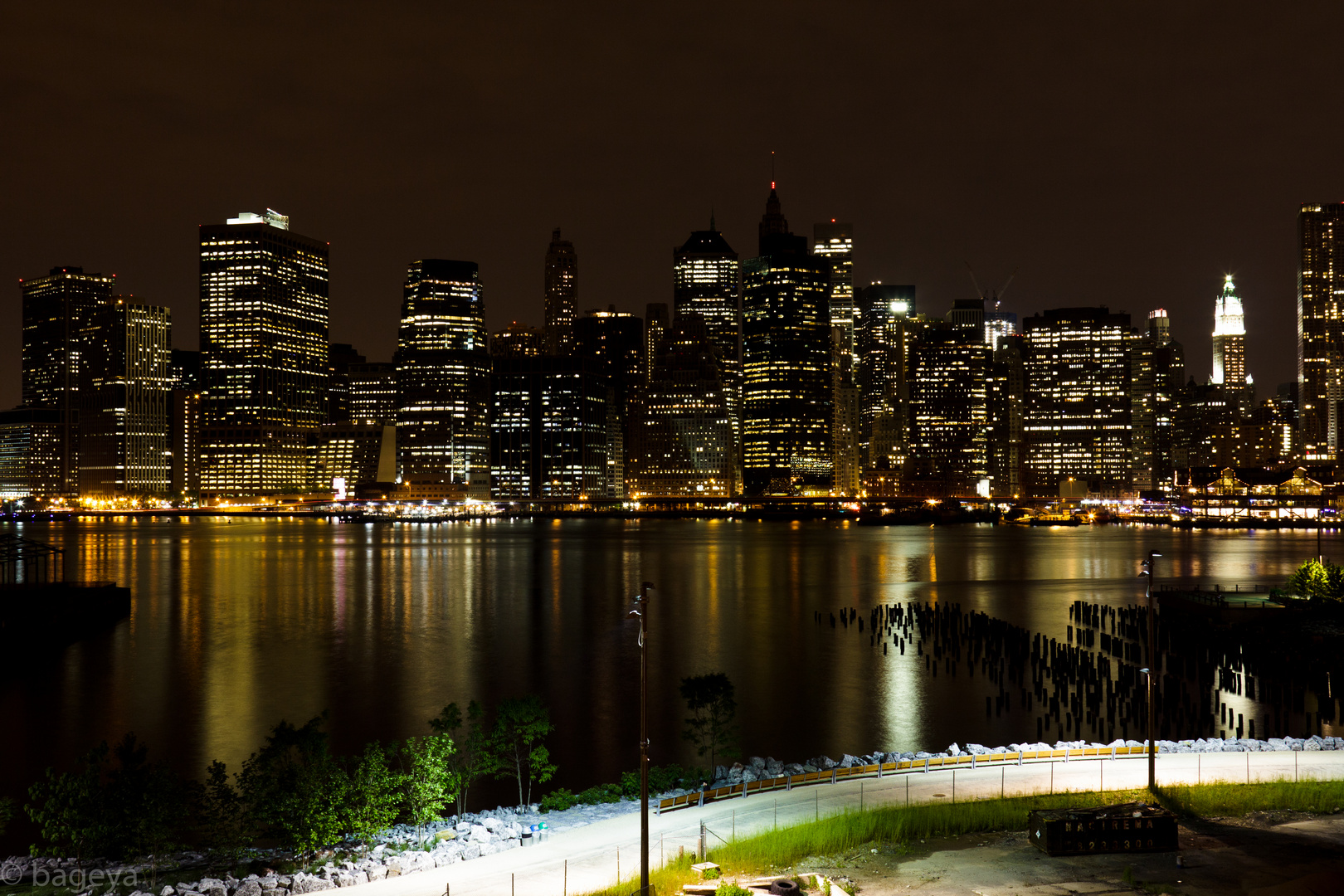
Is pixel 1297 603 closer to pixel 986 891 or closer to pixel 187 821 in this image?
pixel 986 891

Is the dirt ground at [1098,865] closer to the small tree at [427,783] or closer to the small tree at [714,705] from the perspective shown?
the small tree at [427,783]

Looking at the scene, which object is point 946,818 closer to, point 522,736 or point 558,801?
point 558,801

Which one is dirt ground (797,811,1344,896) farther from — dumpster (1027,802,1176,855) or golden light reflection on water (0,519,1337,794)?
golden light reflection on water (0,519,1337,794)

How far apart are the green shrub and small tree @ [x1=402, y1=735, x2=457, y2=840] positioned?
2.83 meters

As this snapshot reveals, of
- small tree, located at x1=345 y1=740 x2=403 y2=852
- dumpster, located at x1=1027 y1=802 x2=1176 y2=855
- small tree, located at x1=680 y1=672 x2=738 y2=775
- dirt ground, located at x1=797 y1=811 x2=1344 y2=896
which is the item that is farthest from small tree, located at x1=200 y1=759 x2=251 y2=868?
dumpster, located at x1=1027 y1=802 x2=1176 y2=855

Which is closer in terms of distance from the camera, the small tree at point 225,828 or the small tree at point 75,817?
the small tree at point 75,817

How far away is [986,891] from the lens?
901 inches

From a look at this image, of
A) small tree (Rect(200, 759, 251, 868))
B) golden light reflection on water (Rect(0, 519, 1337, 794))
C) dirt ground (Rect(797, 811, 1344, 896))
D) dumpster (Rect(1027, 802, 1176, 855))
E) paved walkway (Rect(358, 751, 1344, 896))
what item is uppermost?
dumpster (Rect(1027, 802, 1176, 855))

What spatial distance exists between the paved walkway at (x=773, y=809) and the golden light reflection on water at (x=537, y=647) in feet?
45.8

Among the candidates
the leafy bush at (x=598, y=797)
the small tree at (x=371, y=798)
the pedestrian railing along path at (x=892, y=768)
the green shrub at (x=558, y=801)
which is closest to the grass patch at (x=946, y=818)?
the pedestrian railing along path at (x=892, y=768)

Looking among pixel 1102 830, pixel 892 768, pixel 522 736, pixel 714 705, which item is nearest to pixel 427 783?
pixel 522 736

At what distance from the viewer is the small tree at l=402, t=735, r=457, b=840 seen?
29.7 m

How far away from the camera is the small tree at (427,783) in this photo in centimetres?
2969

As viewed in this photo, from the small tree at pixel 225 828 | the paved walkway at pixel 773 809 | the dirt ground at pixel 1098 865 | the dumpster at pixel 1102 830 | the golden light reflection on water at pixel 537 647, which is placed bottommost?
the golden light reflection on water at pixel 537 647
